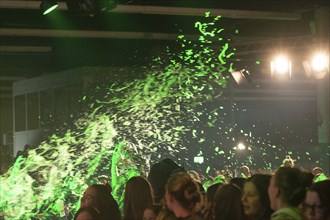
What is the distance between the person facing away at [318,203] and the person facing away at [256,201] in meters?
1.10

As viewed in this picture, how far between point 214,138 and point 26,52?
1015 centimetres

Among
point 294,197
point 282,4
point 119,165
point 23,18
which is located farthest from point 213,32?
point 294,197

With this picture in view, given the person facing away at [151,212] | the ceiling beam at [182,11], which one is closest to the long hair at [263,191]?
the person facing away at [151,212]

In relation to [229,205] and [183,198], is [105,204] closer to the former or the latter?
[229,205]

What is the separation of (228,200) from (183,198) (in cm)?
60

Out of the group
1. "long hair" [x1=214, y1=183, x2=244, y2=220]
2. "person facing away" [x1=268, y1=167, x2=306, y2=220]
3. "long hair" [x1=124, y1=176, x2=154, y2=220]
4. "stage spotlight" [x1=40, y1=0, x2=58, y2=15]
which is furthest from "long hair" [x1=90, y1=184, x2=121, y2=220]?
"stage spotlight" [x1=40, y1=0, x2=58, y2=15]

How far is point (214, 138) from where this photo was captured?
114 ft

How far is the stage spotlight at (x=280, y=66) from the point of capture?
18156 mm

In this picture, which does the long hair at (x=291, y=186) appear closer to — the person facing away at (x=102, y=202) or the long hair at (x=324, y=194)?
the long hair at (x=324, y=194)

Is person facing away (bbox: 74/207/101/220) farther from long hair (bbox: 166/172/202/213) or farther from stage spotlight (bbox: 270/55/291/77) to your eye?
stage spotlight (bbox: 270/55/291/77)

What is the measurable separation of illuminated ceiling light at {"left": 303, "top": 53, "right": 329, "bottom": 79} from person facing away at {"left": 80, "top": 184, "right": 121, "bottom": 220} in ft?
37.7

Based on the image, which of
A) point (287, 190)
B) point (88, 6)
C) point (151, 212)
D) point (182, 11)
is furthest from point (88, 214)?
point (182, 11)

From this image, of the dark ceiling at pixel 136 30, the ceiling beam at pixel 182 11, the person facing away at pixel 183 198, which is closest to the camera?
the person facing away at pixel 183 198

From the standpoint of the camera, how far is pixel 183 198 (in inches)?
221
